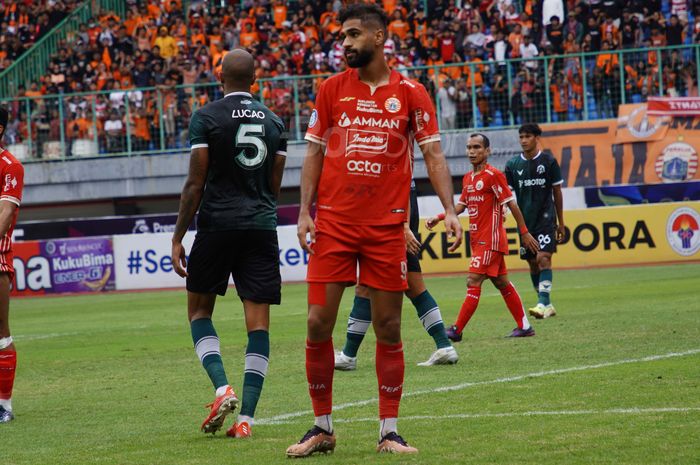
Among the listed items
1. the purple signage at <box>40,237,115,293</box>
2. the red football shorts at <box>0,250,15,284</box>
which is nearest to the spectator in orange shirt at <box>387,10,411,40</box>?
the purple signage at <box>40,237,115,293</box>

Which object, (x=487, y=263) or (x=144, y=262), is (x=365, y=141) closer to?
(x=487, y=263)

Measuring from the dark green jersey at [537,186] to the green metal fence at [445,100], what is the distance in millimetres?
14881

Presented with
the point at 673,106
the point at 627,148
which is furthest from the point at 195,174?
the point at 627,148

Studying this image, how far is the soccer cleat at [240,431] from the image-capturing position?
738 centimetres

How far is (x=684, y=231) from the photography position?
87.6 feet

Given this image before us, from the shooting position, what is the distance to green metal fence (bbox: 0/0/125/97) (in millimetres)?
37438

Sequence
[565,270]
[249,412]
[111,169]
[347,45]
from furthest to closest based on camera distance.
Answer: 1. [111,169]
2. [565,270]
3. [249,412]
4. [347,45]

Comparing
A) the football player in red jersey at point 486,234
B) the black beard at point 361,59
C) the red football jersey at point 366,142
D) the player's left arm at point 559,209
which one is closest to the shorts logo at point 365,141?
the red football jersey at point 366,142

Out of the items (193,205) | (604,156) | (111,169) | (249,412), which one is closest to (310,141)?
(193,205)

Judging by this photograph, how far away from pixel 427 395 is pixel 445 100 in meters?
23.0

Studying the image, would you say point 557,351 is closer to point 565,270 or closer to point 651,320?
point 651,320

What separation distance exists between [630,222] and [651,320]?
44.3ft

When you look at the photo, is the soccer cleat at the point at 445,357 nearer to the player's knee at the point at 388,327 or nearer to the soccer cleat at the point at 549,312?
the player's knee at the point at 388,327

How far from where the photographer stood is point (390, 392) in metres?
6.63
